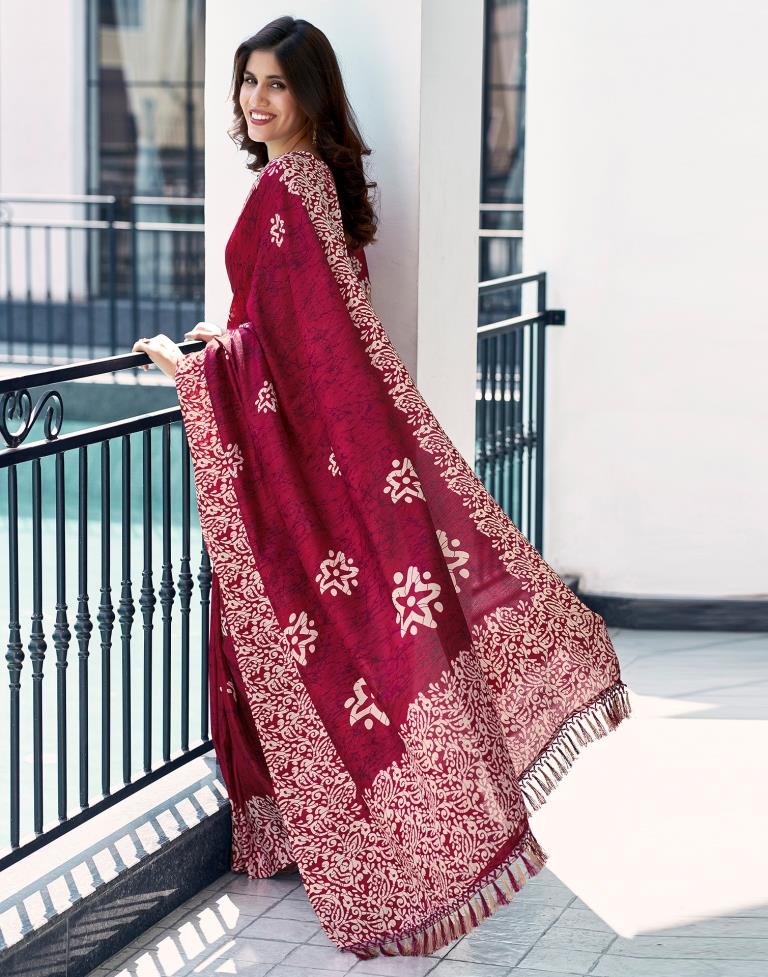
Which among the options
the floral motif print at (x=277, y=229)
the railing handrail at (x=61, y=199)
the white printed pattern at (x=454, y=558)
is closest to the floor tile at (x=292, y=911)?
the white printed pattern at (x=454, y=558)

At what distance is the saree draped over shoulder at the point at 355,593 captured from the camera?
8.94 ft

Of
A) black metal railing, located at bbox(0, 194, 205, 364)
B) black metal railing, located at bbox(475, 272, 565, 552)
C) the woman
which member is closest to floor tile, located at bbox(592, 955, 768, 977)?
the woman

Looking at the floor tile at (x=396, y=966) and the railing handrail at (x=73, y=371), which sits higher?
the railing handrail at (x=73, y=371)

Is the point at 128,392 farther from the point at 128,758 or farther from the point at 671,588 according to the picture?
the point at 128,758

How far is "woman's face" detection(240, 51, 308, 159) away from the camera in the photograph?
9.78 feet

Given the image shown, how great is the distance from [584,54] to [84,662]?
Result: 2783 mm

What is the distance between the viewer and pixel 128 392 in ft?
28.9

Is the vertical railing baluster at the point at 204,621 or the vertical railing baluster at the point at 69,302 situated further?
the vertical railing baluster at the point at 69,302

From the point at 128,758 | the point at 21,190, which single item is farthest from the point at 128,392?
the point at 128,758

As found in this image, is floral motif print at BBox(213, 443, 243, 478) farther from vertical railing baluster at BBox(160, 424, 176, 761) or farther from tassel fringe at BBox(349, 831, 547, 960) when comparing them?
tassel fringe at BBox(349, 831, 547, 960)

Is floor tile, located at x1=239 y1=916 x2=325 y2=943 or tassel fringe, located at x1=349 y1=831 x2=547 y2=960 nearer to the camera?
tassel fringe, located at x1=349 y1=831 x2=547 y2=960

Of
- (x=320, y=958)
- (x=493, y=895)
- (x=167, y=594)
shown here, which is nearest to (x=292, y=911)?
(x=320, y=958)

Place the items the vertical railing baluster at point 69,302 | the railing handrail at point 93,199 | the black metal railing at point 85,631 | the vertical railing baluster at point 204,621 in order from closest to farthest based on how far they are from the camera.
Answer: the black metal railing at point 85,631 → the vertical railing baluster at point 204,621 → the vertical railing baluster at point 69,302 → the railing handrail at point 93,199

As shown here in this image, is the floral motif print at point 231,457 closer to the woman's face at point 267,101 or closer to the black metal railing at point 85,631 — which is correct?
the black metal railing at point 85,631
